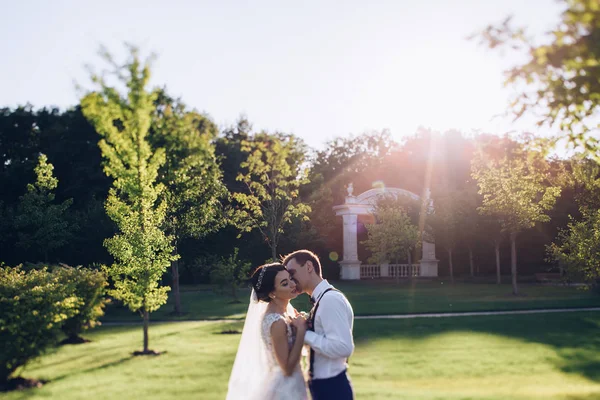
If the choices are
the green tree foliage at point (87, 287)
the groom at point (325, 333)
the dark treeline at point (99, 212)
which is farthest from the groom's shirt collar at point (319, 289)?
the dark treeline at point (99, 212)

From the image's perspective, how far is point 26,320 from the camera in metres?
10.7

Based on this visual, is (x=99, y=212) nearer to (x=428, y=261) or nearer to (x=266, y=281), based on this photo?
(x=428, y=261)

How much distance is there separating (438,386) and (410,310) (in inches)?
481

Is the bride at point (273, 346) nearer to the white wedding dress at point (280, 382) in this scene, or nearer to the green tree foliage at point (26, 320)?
the white wedding dress at point (280, 382)

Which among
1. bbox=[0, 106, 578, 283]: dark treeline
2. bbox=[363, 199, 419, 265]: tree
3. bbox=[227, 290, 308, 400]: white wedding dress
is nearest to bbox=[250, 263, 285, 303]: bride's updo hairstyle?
bbox=[227, 290, 308, 400]: white wedding dress

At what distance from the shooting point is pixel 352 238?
4344 cm

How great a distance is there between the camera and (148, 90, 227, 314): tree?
44.2 ft

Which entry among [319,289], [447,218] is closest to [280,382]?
[319,289]

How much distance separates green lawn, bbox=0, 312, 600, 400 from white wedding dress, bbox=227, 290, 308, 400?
5.36 metres

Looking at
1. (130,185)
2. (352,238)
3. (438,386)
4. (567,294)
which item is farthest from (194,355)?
(352,238)

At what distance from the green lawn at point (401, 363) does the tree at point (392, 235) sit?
18.6m

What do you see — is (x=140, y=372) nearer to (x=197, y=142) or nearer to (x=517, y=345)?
(x=197, y=142)

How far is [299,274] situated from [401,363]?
8922mm

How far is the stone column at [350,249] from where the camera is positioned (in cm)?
4328
